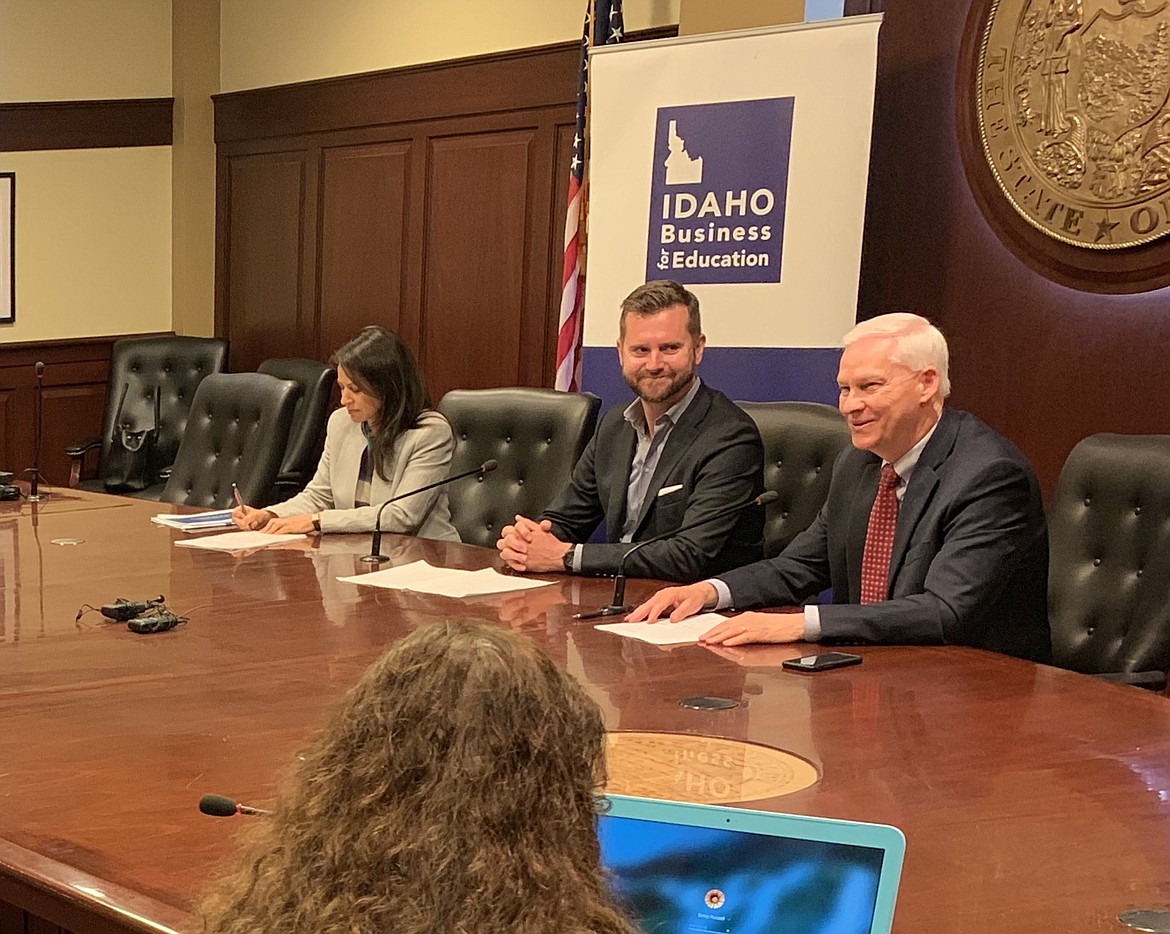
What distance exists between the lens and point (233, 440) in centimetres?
483

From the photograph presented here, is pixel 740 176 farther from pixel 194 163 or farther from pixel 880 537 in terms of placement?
pixel 194 163

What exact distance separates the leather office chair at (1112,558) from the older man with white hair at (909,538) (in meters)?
0.14

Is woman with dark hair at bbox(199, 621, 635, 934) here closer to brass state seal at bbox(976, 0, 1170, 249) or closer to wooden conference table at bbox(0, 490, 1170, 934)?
wooden conference table at bbox(0, 490, 1170, 934)

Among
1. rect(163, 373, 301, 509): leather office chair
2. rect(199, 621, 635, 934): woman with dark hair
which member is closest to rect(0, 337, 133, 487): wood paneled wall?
rect(163, 373, 301, 509): leather office chair

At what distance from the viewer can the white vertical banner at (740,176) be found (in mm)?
4230

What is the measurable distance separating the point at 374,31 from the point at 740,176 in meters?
2.79

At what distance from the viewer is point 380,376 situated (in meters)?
4.03

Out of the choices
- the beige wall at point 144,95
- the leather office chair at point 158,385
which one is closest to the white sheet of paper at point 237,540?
the leather office chair at point 158,385

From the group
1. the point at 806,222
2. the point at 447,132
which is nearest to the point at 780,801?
the point at 806,222

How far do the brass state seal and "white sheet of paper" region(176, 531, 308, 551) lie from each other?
6.82 ft

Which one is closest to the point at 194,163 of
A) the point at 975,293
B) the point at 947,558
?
the point at 975,293

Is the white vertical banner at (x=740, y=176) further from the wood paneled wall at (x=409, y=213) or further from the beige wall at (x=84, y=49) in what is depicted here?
the beige wall at (x=84, y=49)

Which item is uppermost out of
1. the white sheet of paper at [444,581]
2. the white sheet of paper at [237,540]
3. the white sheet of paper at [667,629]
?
the white sheet of paper at [667,629]

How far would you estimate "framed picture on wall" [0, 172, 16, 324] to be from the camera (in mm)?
6848
